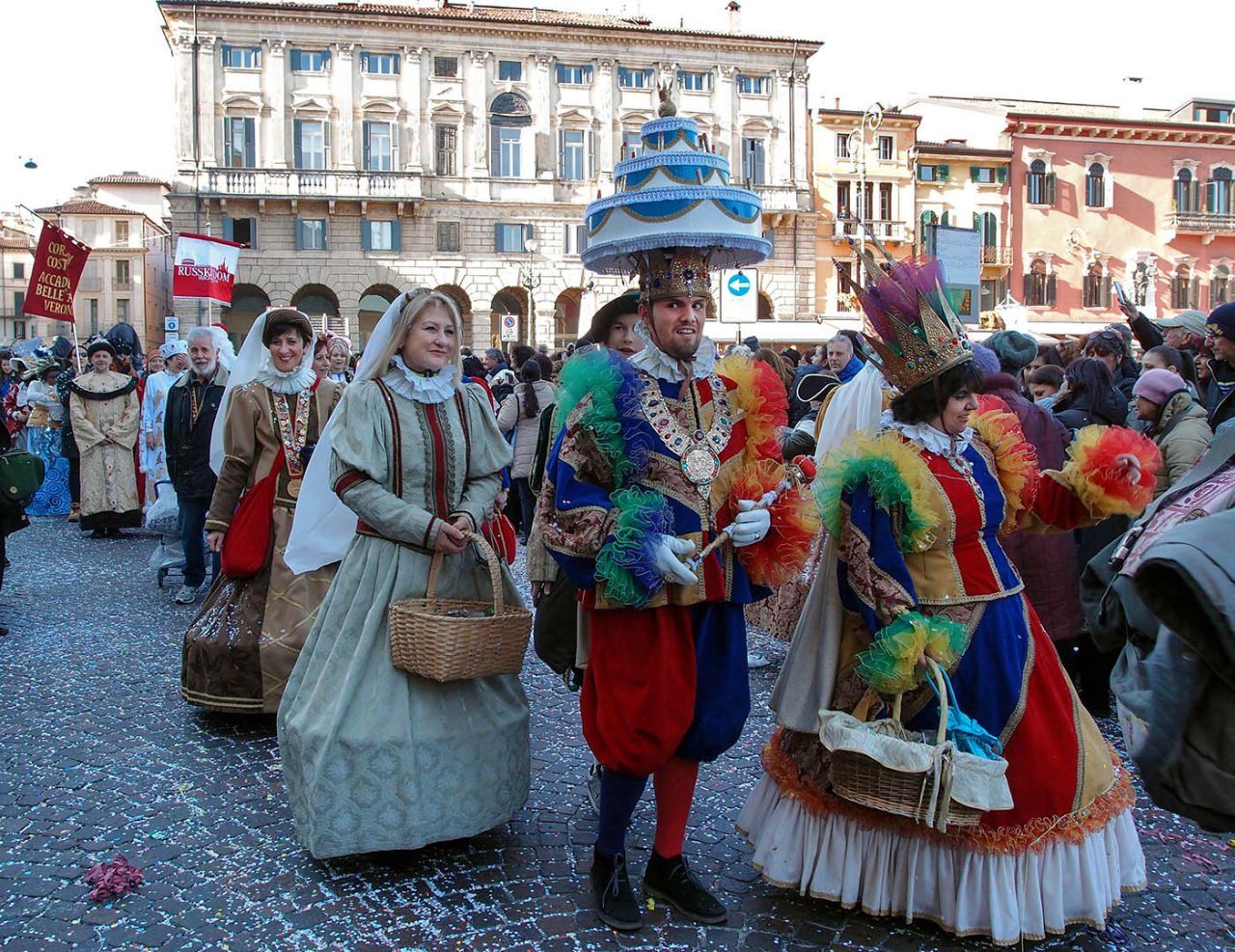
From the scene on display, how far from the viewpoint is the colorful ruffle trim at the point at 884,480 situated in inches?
121

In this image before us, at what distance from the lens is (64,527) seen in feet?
40.4

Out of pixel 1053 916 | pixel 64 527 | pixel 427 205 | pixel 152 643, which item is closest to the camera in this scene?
pixel 1053 916

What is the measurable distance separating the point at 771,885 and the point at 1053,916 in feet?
2.88

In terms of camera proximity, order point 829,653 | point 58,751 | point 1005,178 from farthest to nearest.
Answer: point 1005,178 → point 58,751 → point 829,653

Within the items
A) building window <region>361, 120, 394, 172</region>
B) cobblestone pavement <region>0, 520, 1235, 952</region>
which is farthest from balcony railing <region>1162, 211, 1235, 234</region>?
cobblestone pavement <region>0, 520, 1235, 952</region>

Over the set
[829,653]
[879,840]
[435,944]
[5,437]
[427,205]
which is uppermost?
[427,205]

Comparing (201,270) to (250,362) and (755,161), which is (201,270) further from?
(755,161)

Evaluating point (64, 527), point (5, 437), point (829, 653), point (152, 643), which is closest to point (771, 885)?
point (829, 653)

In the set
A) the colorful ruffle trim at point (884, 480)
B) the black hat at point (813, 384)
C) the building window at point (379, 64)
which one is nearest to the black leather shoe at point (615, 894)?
the colorful ruffle trim at point (884, 480)

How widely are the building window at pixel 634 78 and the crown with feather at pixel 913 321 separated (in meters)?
41.2

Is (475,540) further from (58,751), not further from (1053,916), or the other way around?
(58,751)

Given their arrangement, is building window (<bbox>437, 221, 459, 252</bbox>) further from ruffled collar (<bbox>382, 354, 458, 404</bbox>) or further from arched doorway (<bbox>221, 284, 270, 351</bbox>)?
ruffled collar (<bbox>382, 354, 458, 404</bbox>)

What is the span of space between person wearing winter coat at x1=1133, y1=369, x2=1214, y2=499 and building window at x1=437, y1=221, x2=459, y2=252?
37.3 m

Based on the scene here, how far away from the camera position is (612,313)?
13.7 feet
